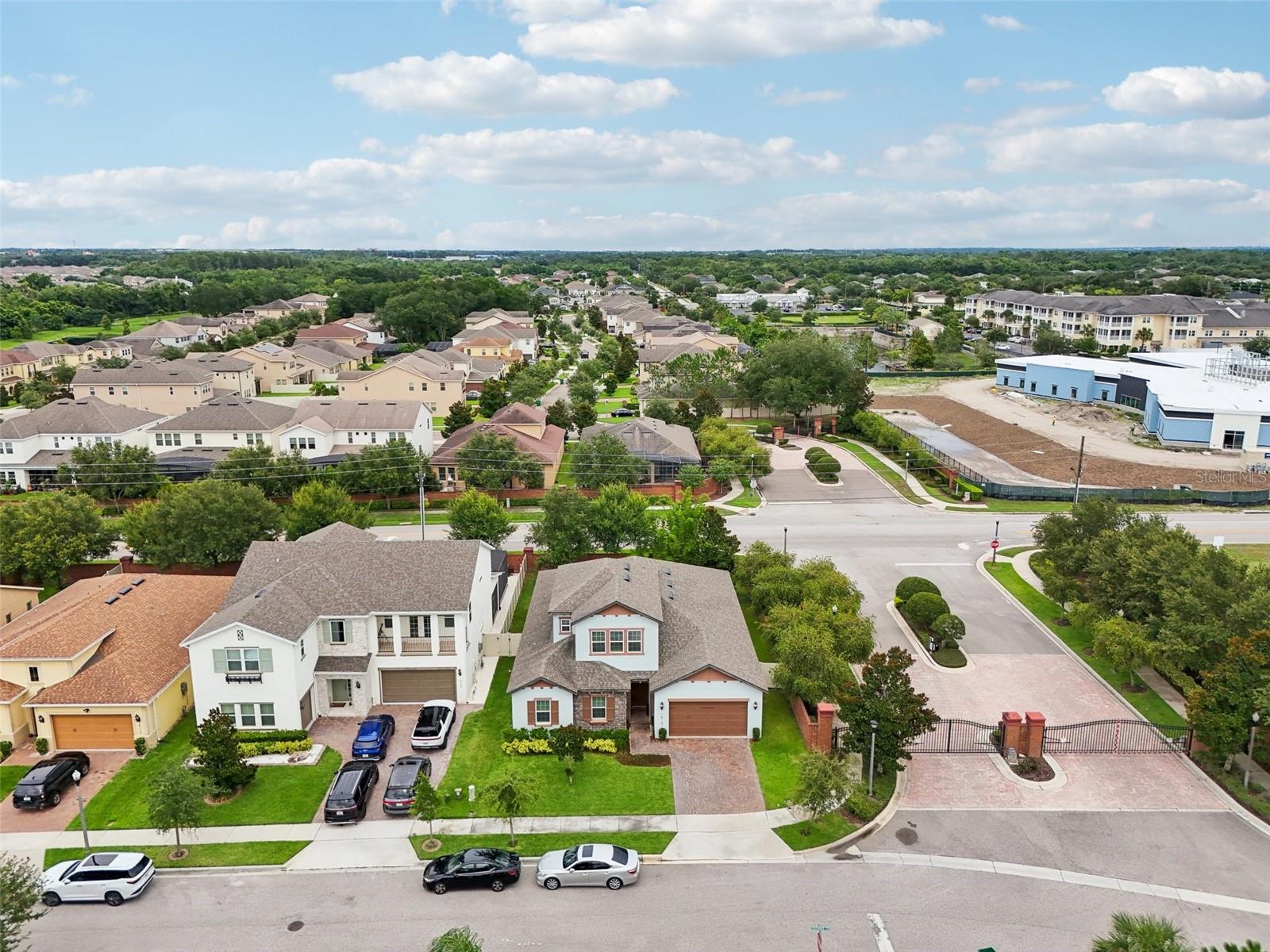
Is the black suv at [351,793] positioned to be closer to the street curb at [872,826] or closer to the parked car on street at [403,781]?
the parked car on street at [403,781]

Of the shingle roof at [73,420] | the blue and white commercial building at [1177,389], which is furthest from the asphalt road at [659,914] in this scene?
the blue and white commercial building at [1177,389]

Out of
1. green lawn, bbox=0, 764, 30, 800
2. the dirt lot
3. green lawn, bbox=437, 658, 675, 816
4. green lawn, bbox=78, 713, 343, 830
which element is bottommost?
green lawn, bbox=0, 764, 30, 800

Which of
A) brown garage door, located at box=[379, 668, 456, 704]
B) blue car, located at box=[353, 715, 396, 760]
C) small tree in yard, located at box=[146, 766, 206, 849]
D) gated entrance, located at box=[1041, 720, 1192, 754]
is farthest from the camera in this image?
brown garage door, located at box=[379, 668, 456, 704]

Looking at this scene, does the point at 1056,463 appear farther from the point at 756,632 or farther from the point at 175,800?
the point at 175,800

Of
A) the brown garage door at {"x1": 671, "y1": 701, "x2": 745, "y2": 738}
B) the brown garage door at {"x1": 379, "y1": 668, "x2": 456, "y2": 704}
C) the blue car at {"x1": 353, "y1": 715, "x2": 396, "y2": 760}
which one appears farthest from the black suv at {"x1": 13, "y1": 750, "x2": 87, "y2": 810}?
the brown garage door at {"x1": 671, "y1": 701, "x2": 745, "y2": 738}

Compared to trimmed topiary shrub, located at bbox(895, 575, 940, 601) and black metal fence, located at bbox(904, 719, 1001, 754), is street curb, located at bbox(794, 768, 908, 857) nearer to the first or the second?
black metal fence, located at bbox(904, 719, 1001, 754)

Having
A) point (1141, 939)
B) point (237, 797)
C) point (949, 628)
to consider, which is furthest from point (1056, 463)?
point (237, 797)
